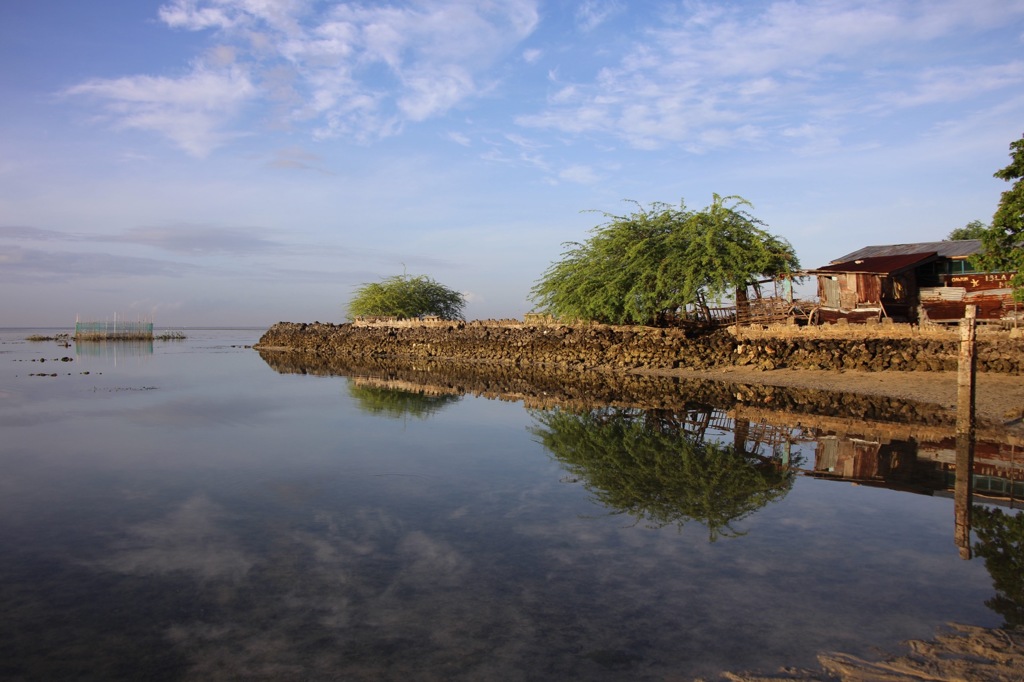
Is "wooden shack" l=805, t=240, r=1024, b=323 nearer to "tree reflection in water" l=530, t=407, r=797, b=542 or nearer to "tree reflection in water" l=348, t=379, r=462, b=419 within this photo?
"tree reflection in water" l=530, t=407, r=797, b=542

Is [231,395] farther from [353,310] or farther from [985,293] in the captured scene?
[353,310]

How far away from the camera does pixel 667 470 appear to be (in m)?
12.7

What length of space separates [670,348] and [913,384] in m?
12.8

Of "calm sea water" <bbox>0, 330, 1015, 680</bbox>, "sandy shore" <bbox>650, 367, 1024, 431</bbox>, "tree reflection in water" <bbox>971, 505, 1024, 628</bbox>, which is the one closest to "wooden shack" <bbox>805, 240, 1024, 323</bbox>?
"sandy shore" <bbox>650, 367, 1024, 431</bbox>

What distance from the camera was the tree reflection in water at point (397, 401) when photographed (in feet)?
71.3

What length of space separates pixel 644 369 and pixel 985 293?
16385 mm

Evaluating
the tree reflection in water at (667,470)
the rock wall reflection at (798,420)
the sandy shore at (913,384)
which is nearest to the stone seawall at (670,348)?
the sandy shore at (913,384)

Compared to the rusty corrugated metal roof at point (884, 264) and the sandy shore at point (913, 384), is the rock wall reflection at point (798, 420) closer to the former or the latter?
the sandy shore at point (913, 384)

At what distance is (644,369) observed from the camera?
115 ft

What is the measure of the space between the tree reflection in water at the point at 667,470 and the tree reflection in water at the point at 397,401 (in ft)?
16.2

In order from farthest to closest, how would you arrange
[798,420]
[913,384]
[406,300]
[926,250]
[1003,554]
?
1. [406,300]
2. [926,250]
3. [913,384]
4. [798,420]
5. [1003,554]

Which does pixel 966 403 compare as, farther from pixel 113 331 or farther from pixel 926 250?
pixel 113 331

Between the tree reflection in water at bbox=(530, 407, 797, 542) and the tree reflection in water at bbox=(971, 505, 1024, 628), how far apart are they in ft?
8.82

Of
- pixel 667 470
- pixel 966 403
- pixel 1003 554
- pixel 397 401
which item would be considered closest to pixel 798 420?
pixel 966 403
